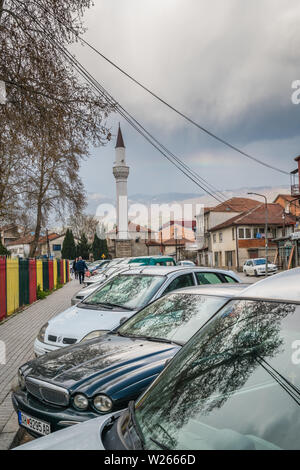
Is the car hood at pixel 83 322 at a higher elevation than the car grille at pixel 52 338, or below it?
higher

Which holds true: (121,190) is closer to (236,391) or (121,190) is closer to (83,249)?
(83,249)

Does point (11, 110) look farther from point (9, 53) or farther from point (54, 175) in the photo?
point (54, 175)

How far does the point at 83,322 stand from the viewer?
648 centimetres

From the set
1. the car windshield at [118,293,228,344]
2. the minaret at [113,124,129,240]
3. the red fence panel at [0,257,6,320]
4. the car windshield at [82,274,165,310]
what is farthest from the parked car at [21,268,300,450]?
the minaret at [113,124,129,240]

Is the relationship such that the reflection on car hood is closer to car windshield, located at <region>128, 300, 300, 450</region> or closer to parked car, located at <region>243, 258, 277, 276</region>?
car windshield, located at <region>128, 300, 300, 450</region>

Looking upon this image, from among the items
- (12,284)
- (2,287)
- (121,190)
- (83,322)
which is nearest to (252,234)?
(121,190)

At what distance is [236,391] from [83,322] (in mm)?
4890

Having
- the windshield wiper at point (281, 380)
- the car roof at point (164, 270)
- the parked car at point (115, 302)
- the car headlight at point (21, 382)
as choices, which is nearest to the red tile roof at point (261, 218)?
the car roof at point (164, 270)

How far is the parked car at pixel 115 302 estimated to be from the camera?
6.28 m

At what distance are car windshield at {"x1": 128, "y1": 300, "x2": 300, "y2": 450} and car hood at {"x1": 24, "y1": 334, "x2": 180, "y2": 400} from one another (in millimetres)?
1564

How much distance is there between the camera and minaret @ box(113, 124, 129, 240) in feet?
236

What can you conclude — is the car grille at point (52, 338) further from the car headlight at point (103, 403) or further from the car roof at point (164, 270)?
the car headlight at point (103, 403)

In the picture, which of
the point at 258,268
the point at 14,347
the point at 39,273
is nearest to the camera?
the point at 14,347
